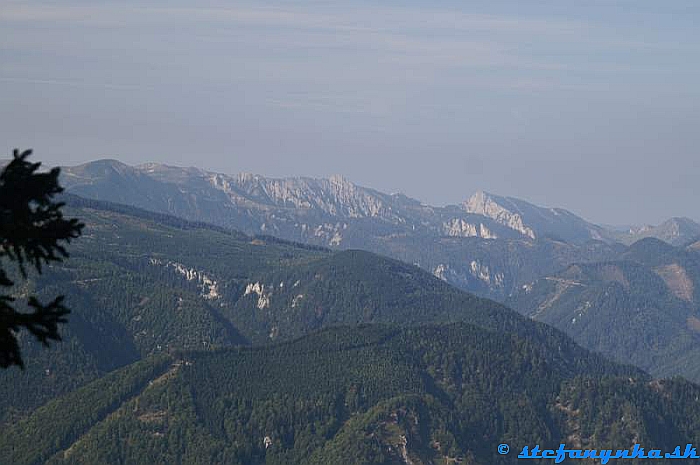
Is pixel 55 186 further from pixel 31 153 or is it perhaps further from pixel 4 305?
pixel 4 305

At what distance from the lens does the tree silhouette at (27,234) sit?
40656 millimetres

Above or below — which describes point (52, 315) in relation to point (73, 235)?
below

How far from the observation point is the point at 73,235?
44219 millimetres

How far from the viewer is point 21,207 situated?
42188 millimetres

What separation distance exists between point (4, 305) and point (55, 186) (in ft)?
17.7

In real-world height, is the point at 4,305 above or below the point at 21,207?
below

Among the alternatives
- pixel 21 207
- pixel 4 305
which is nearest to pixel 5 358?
pixel 4 305

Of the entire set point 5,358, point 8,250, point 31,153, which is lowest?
point 5,358

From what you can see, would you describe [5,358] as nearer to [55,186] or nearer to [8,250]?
[8,250]

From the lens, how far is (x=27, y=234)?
41938mm

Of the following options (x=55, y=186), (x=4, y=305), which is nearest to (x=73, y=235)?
(x=55, y=186)

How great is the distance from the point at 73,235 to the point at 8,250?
9.06ft

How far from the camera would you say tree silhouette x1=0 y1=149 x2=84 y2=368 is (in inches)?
1601

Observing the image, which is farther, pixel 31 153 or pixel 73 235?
pixel 73 235
